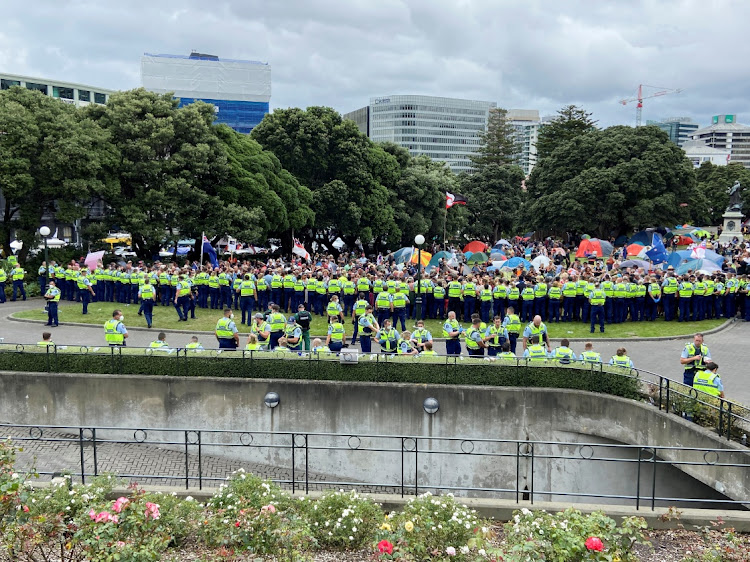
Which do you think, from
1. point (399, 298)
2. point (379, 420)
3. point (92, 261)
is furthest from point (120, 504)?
point (92, 261)

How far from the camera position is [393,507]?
28.0 feet

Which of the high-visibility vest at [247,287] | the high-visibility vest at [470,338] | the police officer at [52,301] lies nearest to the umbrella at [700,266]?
the high-visibility vest at [470,338]

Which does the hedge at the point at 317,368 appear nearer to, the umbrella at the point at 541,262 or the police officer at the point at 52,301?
the police officer at the point at 52,301

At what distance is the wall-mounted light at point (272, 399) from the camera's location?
13875 millimetres

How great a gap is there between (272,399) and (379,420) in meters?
2.34

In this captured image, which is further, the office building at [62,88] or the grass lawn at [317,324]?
the office building at [62,88]

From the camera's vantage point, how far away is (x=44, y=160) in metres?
28.2

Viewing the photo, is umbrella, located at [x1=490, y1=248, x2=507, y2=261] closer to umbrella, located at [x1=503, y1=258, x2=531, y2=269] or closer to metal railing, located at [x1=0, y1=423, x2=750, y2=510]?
umbrella, located at [x1=503, y1=258, x2=531, y2=269]

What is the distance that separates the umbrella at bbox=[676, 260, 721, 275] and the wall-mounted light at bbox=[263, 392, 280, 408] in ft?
59.3

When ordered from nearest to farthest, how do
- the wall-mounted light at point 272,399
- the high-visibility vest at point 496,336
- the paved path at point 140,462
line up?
the paved path at point 140,462 → the wall-mounted light at point 272,399 → the high-visibility vest at point 496,336

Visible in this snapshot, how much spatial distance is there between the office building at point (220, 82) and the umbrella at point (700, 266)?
12889 centimetres

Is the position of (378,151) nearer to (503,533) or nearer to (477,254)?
(477,254)

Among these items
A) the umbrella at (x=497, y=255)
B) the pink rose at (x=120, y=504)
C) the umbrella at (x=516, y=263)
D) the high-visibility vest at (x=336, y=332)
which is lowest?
the pink rose at (x=120, y=504)

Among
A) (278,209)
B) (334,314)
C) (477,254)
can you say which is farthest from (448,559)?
(278,209)
